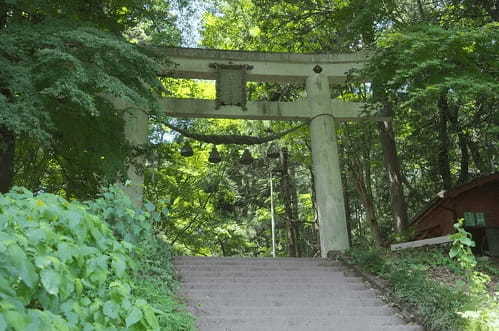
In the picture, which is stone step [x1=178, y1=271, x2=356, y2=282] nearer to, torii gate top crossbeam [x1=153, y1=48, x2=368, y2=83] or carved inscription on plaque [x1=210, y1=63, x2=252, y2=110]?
carved inscription on plaque [x1=210, y1=63, x2=252, y2=110]

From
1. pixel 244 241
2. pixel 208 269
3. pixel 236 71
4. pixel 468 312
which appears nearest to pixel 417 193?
pixel 244 241

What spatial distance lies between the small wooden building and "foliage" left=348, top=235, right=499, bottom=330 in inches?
79.1

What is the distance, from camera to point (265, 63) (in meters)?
12.4

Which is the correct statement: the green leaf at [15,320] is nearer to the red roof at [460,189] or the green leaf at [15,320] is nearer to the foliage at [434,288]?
the foliage at [434,288]

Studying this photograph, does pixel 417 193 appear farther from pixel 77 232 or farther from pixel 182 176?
pixel 77 232

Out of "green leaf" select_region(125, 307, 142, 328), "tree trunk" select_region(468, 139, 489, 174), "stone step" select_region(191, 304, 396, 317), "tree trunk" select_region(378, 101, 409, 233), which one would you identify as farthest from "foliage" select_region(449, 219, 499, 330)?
"tree trunk" select_region(468, 139, 489, 174)

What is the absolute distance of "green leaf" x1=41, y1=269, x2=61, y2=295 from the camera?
85.3 inches

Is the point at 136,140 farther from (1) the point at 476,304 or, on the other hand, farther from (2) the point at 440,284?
(1) the point at 476,304

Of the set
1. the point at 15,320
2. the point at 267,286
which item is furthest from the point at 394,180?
the point at 15,320

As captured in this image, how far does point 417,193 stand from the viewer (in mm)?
19375

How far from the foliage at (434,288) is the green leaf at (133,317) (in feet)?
14.1

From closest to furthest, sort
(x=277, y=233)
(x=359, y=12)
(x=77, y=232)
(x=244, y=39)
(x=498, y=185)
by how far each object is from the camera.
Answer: (x=77, y=232) → (x=498, y=185) → (x=359, y=12) → (x=244, y=39) → (x=277, y=233)

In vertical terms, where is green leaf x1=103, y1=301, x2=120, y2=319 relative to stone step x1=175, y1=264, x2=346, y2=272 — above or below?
below

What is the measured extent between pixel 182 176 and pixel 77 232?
1560 centimetres
